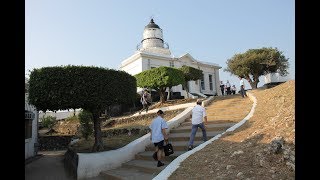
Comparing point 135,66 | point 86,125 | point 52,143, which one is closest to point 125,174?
point 86,125

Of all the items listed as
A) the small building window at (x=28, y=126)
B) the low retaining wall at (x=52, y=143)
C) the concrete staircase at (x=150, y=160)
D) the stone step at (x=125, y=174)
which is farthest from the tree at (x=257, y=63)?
Answer: the stone step at (x=125, y=174)

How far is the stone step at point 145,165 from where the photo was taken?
9.68 meters

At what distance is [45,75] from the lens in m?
12.0

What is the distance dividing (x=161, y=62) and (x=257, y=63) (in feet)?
40.3

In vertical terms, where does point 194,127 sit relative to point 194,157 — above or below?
above

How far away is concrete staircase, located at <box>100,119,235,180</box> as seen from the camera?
384 inches

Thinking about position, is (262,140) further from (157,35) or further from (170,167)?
(157,35)

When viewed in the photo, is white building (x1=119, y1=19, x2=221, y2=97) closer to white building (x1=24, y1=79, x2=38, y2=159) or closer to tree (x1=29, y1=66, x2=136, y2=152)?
white building (x1=24, y1=79, x2=38, y2=159)

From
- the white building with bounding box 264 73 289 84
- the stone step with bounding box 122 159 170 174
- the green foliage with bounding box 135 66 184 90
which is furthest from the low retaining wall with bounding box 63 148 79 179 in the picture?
the white building with bounding box 264 73 289 84

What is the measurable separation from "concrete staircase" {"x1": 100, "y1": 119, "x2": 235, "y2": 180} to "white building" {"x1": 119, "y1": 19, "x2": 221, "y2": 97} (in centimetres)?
2033
